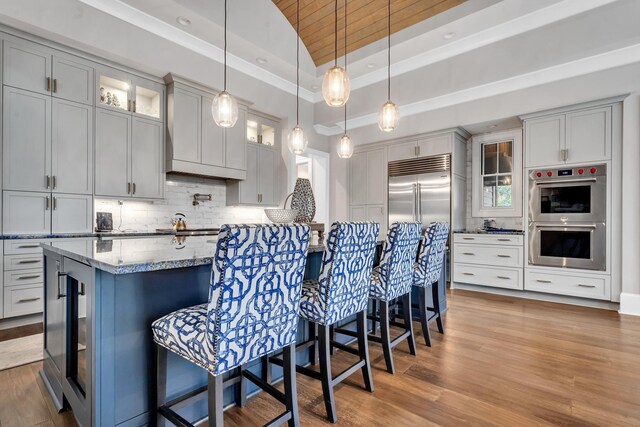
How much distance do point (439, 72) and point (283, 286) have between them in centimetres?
399

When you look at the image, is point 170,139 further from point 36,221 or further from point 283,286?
point 283,286

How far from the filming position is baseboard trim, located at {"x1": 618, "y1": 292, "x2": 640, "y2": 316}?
343cm

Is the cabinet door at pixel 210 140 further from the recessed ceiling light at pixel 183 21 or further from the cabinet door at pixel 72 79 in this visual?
the cabinet door at pixel 72 79

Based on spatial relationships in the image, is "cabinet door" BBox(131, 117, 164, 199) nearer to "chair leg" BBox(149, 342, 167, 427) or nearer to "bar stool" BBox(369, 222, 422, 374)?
"chair leg" BBox(149, 342, 167, 427)

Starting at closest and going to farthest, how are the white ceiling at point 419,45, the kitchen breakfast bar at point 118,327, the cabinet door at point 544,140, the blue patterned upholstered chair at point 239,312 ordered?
the blue patterned upholstered chair at point 239,312 < the kitchen breakfast bar at point 118,327 < the white ceiling at point 419,45 < the cabinet door at point 544,140

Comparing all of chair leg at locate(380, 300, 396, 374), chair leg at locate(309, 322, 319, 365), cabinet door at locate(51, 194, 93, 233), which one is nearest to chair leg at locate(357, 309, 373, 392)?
chair leg at locate(380, 300, 396, 374)

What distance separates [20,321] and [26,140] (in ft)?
5.60

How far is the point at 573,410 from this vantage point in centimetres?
171

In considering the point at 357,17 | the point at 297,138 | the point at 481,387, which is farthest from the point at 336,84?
the point at 481,387

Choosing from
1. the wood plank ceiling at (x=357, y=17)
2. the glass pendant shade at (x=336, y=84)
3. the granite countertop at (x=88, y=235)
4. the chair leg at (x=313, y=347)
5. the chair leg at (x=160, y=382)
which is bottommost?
the chair leg at (x=313, y=347)

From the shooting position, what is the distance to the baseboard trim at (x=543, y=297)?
3713 mm

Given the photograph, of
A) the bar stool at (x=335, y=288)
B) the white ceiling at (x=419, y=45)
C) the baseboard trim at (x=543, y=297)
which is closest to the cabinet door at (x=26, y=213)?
the white ceiling at (x=419, y=45)

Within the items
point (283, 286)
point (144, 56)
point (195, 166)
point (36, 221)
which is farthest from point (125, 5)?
point (283, 286)

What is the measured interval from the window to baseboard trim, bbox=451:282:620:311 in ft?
4.27
